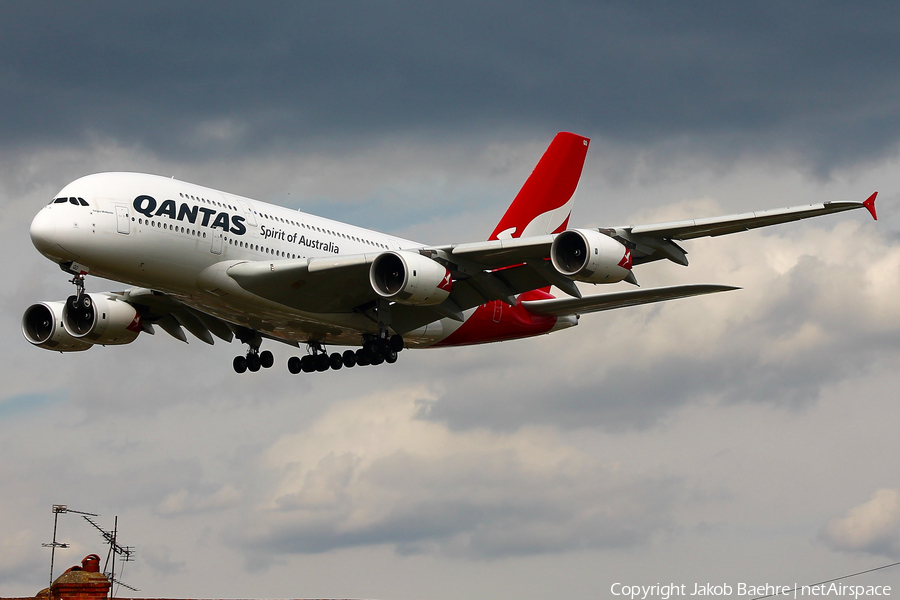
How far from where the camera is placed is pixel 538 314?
4403 cm

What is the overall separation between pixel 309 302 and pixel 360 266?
286 cm

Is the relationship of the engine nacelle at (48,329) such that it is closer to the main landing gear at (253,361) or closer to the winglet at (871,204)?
the main landing gear at (253,361)

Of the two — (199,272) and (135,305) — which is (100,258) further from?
(135,305)

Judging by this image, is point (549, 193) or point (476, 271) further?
point (549, 193)

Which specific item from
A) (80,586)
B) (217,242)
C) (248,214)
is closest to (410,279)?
(248,214)

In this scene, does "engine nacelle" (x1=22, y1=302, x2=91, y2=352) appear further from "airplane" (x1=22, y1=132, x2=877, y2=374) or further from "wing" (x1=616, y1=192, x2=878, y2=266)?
"wing" (x1=616, y1=192, x2=878, y2=266)

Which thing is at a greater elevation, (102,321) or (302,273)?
(102,321)

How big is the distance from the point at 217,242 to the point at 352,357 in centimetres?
902

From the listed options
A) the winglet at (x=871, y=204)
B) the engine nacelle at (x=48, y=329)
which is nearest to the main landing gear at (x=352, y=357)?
the engine nacelle at (x=48, y=329)

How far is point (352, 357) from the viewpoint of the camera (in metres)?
43.2

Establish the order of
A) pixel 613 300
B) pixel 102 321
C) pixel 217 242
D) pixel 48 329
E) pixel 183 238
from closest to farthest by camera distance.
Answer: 1. pixel 183 238
2. pixel 217 242
3. pixel 613 300
4. pixel 102 321
5. pixel 48 329

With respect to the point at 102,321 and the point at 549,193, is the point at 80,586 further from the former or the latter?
the point at 549,193

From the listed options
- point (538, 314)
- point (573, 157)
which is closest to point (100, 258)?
point (538, 314)

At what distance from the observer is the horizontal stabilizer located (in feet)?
127
